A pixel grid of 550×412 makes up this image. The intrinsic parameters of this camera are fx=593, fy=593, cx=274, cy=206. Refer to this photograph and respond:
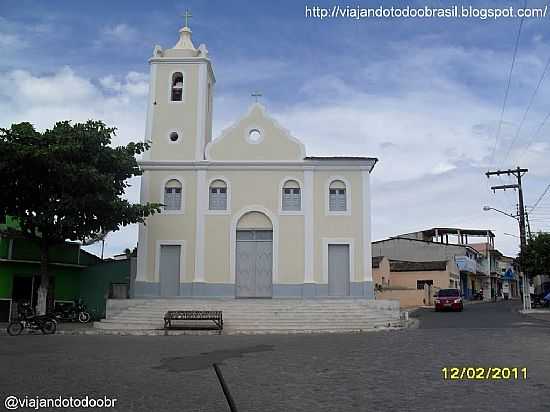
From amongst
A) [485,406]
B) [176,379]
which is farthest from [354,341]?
[485,406]

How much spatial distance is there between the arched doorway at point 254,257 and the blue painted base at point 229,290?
44 centimetres

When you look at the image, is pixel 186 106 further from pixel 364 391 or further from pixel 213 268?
pixel 364 391

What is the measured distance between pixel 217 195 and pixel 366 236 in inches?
249

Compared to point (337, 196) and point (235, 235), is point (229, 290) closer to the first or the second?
point (235, 235)

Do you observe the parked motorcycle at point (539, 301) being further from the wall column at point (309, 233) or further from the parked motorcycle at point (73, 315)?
the parked motorcycle at point (73, 315)


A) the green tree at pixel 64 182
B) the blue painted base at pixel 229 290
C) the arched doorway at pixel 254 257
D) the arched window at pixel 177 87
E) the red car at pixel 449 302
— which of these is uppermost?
the arched window at pixel 177 87

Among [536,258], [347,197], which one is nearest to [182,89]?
[347,197]

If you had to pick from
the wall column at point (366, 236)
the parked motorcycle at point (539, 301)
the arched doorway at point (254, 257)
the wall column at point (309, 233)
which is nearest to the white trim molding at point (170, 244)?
the arched doorway at point (254, 257)

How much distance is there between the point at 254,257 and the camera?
24031 millimetres

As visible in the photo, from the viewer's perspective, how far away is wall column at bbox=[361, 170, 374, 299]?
76.3ft

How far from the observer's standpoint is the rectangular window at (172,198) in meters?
24.4

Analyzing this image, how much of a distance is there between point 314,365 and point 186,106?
1705cm

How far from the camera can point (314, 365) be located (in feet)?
34.1

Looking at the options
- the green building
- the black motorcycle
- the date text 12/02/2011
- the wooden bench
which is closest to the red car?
the green building
